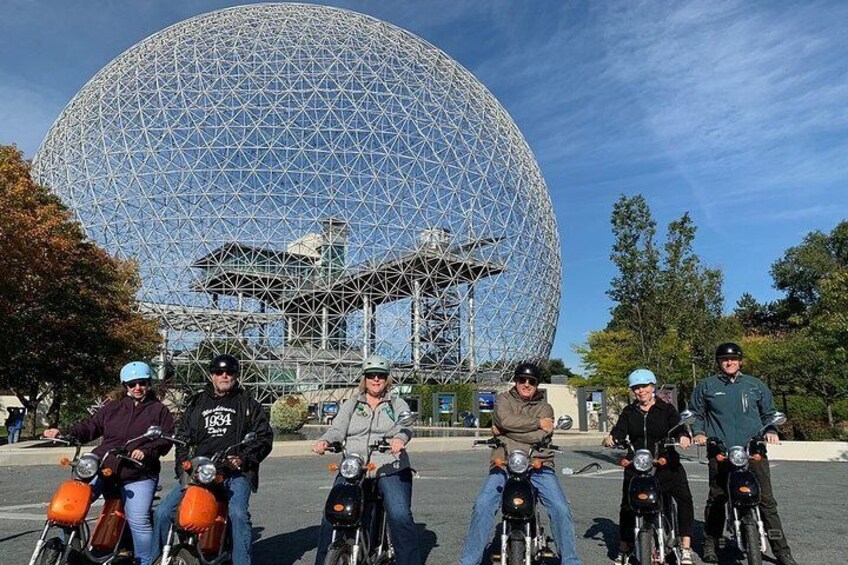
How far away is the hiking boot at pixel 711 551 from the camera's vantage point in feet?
18.2

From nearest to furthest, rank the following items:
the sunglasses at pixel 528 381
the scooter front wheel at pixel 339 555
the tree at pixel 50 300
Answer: the scooter front wheel at pixel 339 555, the sunglasses at pixel 528 381, the tree at pixel 50 300

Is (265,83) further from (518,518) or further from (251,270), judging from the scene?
(518,518)

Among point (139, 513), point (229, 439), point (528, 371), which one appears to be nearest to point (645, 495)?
point (528, 371)

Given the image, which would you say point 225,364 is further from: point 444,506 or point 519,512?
point 444,506

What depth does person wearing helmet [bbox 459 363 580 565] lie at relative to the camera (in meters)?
4.55

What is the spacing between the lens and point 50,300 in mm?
20453

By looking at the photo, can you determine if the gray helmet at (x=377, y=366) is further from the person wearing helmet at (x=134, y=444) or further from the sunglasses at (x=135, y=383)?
the sunglasses at (x=135, y=383)

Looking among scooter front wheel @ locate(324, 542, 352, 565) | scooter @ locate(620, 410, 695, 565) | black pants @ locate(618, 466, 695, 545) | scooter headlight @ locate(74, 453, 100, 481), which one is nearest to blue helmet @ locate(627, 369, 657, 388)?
scooter @ locate(620, 410, 695, 565)

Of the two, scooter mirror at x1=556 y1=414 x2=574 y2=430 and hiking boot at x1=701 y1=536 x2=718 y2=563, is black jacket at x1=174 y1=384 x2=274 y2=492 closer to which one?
scooter mirror at x1=556 y1=414 x2=574 y2=430

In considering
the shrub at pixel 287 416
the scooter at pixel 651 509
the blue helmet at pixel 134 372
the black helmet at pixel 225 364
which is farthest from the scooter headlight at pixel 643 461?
the shrub at pixel 287 416

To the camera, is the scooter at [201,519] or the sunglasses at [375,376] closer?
the scooter at [201,519]

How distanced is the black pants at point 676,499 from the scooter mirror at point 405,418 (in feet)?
6.47

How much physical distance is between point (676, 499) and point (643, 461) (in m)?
0.82

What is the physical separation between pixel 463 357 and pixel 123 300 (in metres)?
22.1
